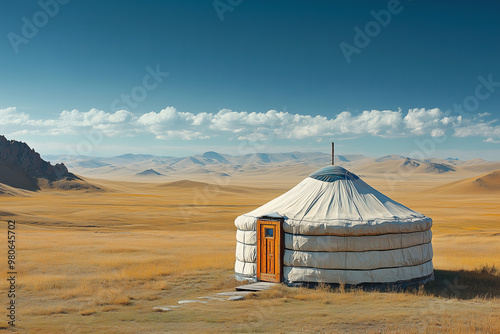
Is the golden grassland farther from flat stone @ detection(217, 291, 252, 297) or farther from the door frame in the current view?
the door frame

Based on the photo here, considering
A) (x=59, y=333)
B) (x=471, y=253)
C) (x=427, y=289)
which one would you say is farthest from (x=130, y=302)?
(x=471, y=253)

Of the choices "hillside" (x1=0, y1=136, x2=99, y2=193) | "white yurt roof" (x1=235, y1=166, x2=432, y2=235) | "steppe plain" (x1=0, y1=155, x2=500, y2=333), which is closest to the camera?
"steppe plain" (x1=0, y1=155, x2=500, y2=333)

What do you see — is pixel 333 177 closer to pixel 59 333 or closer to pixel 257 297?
pixel 257 297

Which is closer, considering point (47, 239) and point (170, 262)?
point (170, 262)

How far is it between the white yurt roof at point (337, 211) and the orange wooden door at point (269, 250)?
0.93 feet

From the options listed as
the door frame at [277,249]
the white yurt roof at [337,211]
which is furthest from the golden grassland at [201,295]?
the white yurt roof at [337,211]

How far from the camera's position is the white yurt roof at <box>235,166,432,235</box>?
11.3m

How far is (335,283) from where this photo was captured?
11.6m

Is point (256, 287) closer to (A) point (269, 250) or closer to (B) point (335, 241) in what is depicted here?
(A) point (269, 250)

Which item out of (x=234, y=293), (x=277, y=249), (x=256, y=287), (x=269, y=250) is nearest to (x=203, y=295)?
(x=234, y=293)

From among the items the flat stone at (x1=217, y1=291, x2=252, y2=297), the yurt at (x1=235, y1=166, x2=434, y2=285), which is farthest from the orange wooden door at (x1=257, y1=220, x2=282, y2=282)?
the flat stone at (x1=217, y1=291, x2=252, y2=297)

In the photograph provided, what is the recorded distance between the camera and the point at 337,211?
1201 centimetres

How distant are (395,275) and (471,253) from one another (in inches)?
396

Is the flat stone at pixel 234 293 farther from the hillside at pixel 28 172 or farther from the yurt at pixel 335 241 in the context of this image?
the hillside at pixel 28 172
